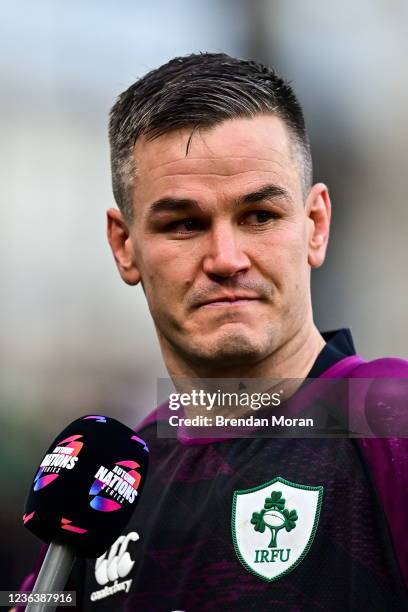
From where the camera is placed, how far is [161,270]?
8.70ft

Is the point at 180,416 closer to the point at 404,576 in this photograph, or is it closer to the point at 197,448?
the point at 197,448

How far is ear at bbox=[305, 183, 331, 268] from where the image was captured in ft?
9.05

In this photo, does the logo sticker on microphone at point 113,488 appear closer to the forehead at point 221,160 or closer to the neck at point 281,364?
the neck at point 281,364

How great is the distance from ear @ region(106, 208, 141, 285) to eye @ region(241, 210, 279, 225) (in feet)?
1.33

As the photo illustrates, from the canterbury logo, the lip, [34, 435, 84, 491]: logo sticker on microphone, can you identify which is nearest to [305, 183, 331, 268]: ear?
the lip

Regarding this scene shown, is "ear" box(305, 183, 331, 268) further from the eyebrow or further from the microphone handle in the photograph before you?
the microphone handle

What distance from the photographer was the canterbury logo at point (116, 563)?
260 cm

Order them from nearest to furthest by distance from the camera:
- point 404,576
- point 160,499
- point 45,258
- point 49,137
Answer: point 404,576
point 160,499
point 45,258
point 49,137

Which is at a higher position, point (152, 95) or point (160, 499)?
point (152, 95)

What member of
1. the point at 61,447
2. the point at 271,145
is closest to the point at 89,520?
the point at 61,447

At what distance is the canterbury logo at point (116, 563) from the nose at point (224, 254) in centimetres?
67

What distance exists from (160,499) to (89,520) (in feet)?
2.41

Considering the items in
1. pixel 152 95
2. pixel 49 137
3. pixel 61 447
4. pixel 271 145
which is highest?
pixel 49 137

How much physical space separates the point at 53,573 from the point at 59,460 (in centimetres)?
25
